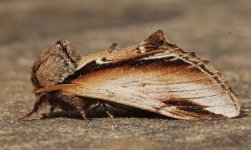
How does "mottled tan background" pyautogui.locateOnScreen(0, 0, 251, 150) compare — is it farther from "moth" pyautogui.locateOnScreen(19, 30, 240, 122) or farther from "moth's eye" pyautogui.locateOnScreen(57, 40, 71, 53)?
"moth's eye" pyautogui.locateOnScreen(57, 40, 71, 53)

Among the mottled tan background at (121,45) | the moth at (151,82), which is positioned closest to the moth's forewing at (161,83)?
the moth at (151,82)

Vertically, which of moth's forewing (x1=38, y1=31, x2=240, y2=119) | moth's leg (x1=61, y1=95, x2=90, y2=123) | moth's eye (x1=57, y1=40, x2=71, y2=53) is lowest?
moth's leg (x1=61, y1=95, x2=90, y2=123)

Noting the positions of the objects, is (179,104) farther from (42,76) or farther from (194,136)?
(42,76)

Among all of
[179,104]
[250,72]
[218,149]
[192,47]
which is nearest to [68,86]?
[179,104]

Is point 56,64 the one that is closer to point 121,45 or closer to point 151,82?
point 151,82

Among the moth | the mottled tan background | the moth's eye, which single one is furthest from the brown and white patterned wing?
the moth's eye

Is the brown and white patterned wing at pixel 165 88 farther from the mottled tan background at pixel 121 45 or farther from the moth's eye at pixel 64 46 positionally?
the moth's eye at pixel 64 46

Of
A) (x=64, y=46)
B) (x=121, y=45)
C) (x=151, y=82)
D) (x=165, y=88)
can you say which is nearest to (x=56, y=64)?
(x=64, y=46)
